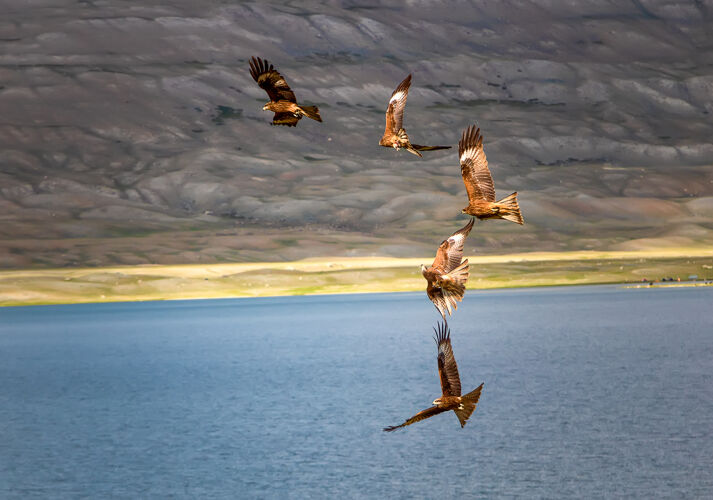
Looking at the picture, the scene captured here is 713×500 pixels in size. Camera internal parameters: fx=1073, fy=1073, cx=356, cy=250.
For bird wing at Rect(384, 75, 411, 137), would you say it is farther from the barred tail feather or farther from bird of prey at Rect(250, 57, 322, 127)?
the barred tail feather

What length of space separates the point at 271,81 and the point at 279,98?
1.10 feet

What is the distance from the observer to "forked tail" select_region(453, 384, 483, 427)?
1253 centimetres

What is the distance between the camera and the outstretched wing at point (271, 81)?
1420 centimetres

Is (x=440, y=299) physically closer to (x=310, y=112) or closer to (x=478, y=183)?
(x=478, y=183)

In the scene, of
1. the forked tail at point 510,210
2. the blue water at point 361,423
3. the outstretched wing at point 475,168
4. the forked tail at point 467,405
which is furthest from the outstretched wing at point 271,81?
the blue water at point 361,423

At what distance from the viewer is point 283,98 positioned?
1421 cm

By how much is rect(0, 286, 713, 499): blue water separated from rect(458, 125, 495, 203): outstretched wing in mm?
57925

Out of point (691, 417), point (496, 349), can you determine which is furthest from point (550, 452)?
point (496, 349)

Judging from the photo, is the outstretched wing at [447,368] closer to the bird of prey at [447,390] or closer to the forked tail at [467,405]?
the bird of prey at [447,390]

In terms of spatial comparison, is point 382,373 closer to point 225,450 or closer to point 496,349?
point 496,349

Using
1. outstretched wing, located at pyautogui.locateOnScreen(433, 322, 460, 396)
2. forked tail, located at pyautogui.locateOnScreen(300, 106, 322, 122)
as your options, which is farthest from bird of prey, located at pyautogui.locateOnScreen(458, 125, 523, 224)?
forked tail, located at pyautogui.locateOnScreen(300, 106, 322, 122)

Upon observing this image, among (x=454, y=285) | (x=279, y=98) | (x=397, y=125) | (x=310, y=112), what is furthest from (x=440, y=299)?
(x=279, y=98)

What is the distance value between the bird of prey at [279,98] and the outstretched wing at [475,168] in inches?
80.8

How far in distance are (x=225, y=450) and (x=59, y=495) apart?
20.2m
